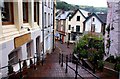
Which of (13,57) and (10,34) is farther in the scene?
(13,57)

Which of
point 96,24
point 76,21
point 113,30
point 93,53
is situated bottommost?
point 93,53

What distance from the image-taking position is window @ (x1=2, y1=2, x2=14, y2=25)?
6.58 metres

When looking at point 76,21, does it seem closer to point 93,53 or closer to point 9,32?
point 93,53

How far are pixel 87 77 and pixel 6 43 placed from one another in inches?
122

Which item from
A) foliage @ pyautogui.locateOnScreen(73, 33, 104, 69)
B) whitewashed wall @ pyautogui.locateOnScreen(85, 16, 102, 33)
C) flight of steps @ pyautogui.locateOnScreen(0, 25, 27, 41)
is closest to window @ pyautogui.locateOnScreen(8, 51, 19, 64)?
flight of steps @ pyautogui.locateOnScreen(0, 25, 27, 41)

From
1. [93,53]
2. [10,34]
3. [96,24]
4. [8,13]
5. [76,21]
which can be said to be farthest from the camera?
[76,21]

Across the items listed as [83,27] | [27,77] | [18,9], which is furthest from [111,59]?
[83,27]

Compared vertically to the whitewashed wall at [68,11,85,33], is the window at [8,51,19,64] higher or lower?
lower

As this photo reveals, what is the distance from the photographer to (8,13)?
6918 mm

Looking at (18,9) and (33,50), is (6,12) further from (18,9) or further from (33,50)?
(33,50)

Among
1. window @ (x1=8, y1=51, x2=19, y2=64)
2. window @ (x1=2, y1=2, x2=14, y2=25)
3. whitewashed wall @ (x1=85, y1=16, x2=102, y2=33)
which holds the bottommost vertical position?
window @ (x1=8, y1=51, x2=19, y2=64)

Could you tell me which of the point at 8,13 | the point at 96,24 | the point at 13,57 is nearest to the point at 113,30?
the point at 13,57

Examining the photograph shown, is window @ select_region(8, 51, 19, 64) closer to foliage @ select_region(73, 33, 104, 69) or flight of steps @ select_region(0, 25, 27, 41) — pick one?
flight of steps @ select_region(0, 25, 27, 41)

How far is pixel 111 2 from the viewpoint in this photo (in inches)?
359
